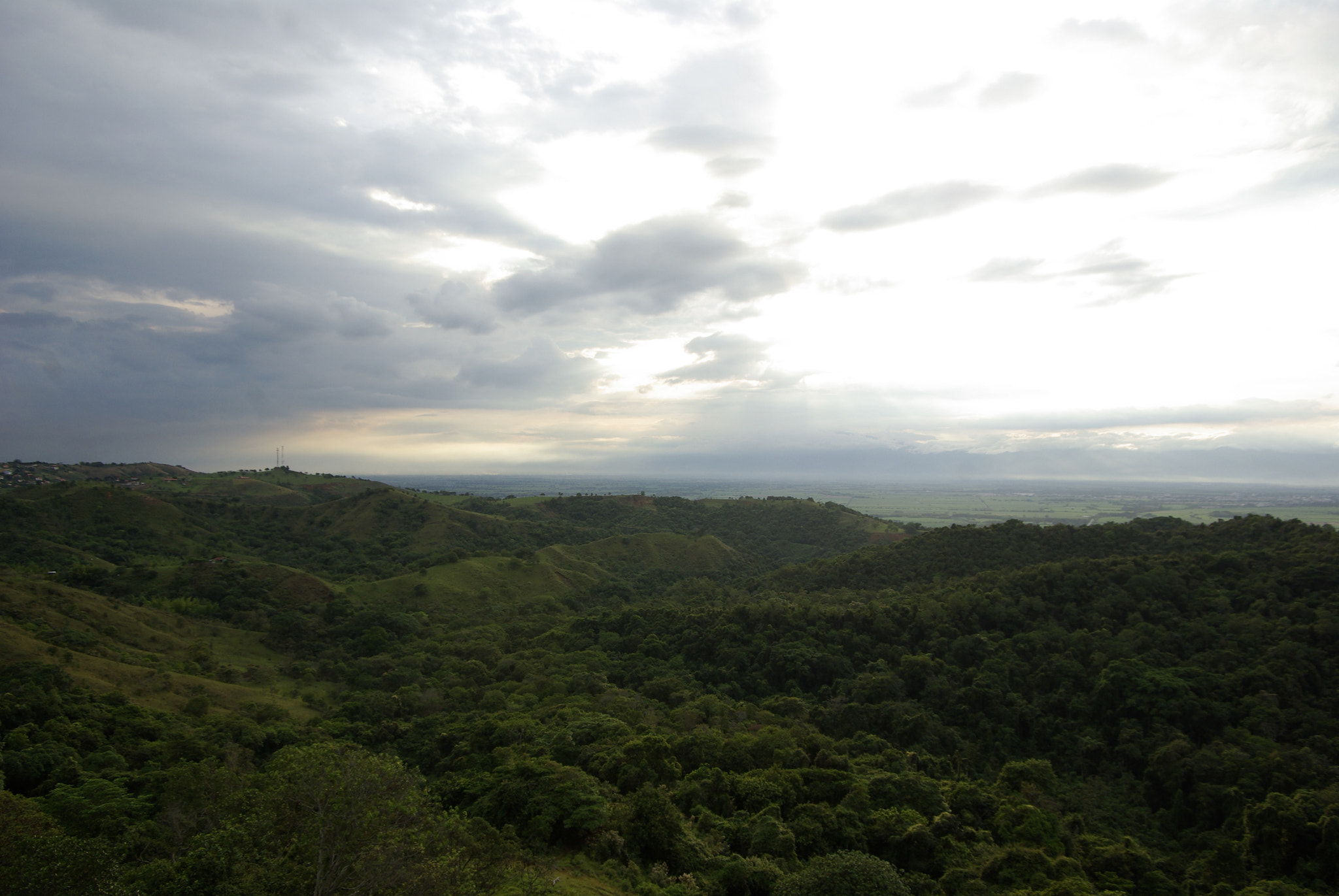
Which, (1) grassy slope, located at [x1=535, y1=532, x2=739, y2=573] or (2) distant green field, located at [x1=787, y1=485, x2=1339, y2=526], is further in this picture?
(2) distant green field, located at [x1=787, y1=485, x2=1339, y2=526]

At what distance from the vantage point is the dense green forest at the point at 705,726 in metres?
19.3

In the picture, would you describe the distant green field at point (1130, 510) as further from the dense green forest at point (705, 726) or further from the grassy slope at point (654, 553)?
the dense green forest at point (705, 726)

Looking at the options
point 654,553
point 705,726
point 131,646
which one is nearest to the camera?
point 705,726

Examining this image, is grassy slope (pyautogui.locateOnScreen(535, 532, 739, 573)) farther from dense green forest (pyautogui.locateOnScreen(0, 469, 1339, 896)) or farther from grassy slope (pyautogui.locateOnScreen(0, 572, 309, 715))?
grassy slope (pyautogui.locateOnScreen(0, 572, 309, 715))

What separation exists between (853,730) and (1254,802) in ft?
63.7

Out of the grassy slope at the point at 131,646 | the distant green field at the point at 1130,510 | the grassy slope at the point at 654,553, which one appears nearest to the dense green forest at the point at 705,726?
the grassy slope at the point at 131,646

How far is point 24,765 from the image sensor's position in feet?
81.8

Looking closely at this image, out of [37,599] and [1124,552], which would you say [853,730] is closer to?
[1124,552]

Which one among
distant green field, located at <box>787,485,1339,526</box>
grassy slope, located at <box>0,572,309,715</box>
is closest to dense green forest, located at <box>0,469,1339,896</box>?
grassy slope, located at <box>0,572,309,715</box>

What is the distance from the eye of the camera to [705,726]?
37.6 m

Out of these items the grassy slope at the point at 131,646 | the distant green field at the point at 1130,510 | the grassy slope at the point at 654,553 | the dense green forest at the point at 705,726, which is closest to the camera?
the dense green forest at the point at 705,726

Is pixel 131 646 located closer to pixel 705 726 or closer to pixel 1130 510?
pixel 705 726

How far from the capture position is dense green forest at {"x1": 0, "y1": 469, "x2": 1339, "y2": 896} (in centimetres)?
1928

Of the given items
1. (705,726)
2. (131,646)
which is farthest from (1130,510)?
(131,646)
